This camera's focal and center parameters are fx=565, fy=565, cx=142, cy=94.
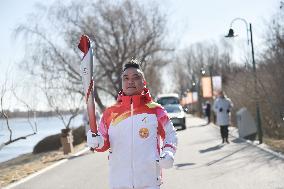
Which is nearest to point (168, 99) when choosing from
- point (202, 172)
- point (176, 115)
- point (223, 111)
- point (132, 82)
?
point (176, 115)

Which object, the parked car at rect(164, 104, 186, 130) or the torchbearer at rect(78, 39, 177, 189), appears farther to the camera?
the parked car at rect(164, 104, 186, 130)

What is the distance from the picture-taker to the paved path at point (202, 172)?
413 inches

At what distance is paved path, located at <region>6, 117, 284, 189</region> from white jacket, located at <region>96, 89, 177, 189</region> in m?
5.16

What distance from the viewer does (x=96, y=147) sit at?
193 inches

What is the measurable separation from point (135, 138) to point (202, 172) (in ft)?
25.1

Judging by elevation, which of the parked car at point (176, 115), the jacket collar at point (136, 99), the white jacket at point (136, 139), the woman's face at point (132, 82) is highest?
the woman's face at point (132, 82)

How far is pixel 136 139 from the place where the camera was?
4.89 m

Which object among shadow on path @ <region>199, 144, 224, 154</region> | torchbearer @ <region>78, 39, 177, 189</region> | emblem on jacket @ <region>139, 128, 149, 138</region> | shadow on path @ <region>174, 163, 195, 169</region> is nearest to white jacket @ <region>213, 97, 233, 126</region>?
shadow on path @ <region>199, 144, 224, 154</region>

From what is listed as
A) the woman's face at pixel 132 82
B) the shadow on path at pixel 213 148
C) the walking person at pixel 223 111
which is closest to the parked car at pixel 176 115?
the walking person at pixel 223 111

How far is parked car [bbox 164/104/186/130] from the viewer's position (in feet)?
110

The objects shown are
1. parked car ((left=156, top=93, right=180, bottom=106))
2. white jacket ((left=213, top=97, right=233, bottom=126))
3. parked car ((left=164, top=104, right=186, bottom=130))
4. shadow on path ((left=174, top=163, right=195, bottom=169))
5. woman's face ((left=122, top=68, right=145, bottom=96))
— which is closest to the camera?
woman's face ((left=122, top=68, right=145, bottom=96))

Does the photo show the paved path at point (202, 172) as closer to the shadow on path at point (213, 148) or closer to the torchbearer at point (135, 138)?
the shadow on path at point (213, 148)

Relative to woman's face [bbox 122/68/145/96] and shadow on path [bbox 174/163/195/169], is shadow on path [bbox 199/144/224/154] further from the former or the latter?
woman's face [bbox 122/68/145/96]

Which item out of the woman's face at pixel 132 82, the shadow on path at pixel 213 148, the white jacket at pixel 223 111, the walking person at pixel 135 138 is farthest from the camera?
the white jacket at pixel 223 111
